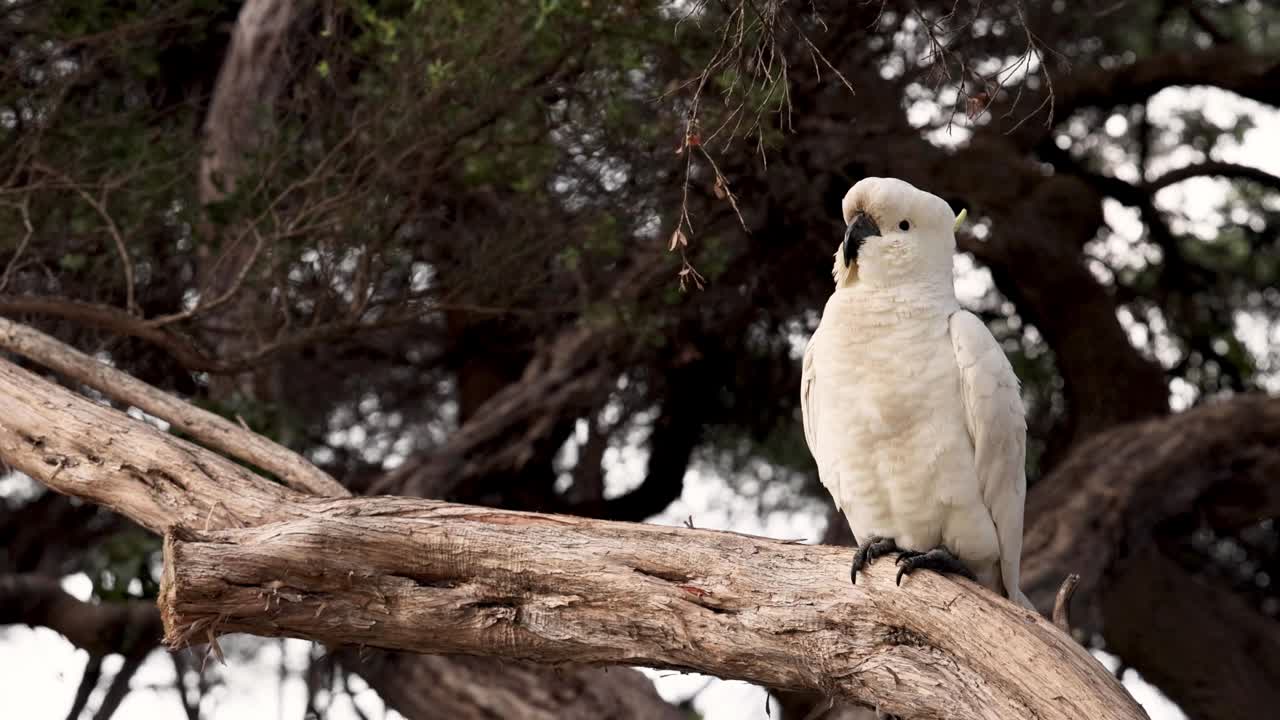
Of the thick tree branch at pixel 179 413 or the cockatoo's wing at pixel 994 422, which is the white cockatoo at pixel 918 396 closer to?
the cockatoo's wing at pixel 994 422

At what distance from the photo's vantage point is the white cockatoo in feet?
7.18

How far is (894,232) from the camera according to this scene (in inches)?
87.4

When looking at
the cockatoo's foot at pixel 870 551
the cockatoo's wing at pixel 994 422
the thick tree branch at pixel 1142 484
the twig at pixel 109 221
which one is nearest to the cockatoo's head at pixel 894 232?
the cockatoo's wing at pixel 994 422

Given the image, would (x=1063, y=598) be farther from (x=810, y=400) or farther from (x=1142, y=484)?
(x=1142, y=484)

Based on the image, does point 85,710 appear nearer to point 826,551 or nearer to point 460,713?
point 460,713

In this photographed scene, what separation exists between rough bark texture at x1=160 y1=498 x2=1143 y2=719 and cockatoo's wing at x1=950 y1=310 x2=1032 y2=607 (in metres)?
0.24

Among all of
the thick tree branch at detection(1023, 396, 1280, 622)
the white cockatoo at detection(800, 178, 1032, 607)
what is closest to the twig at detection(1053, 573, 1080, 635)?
the white cockatoo at detection(800, 178, 1032, 607)

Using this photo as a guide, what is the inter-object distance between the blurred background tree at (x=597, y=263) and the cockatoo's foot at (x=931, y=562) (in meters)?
1.40

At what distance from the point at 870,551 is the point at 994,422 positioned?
11.9 inches

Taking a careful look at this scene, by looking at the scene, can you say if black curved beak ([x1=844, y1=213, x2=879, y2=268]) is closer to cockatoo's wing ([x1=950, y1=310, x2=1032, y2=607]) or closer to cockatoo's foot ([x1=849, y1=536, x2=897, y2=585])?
cockatoo's wing ([x1=950, y1=310, x2=1032, y2=607])

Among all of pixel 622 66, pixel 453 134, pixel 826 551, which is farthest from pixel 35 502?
pixel 826 551

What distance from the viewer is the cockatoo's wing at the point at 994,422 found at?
85.6 inches

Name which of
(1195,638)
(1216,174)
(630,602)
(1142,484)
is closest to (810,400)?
(630,602)

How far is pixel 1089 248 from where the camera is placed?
17.3 feet
